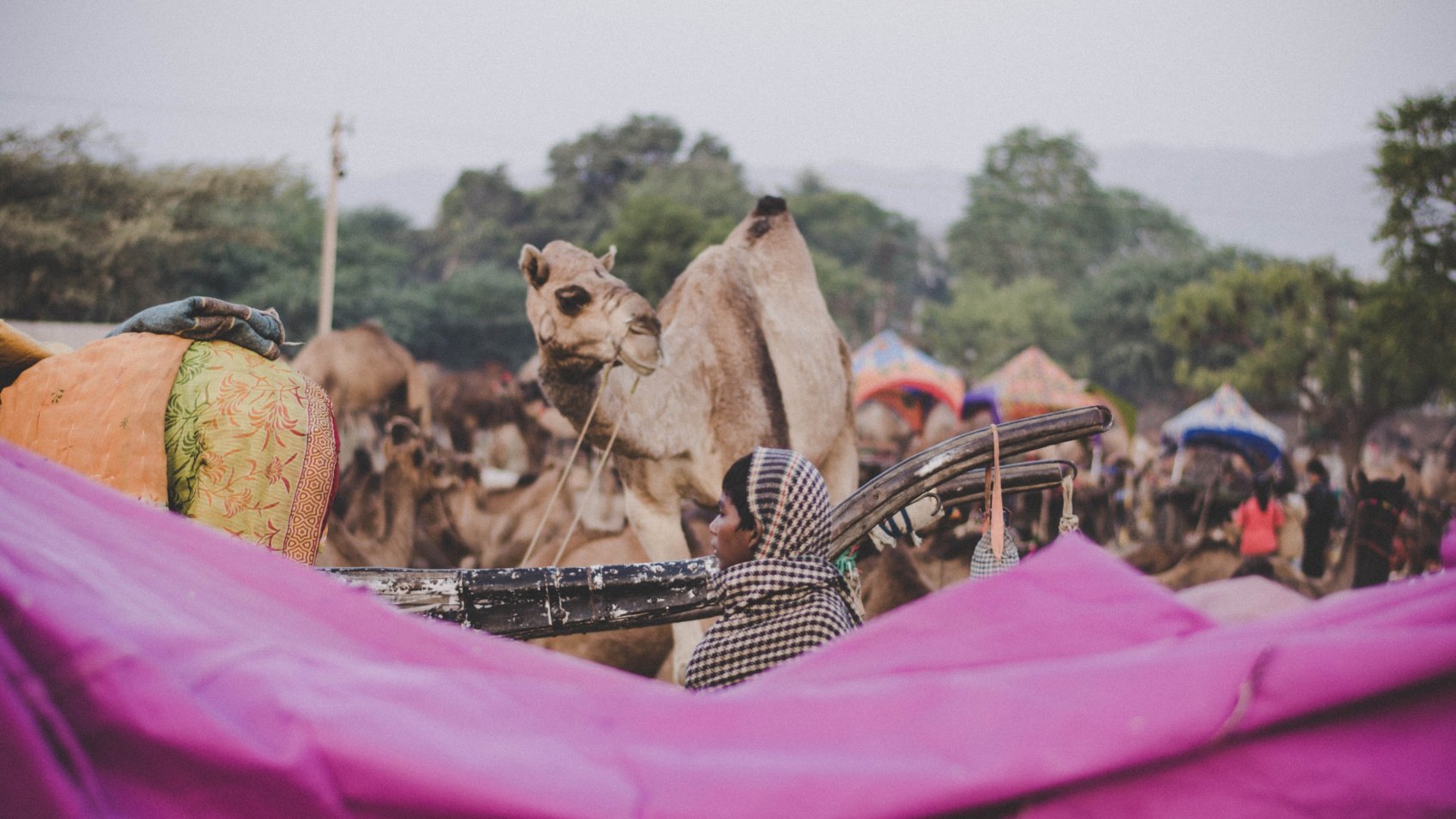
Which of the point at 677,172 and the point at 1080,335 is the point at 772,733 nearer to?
the point at 677,172

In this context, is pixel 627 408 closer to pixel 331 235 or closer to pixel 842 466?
pixel 842 466

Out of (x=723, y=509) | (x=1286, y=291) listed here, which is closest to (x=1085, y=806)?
(x=723, y=509)

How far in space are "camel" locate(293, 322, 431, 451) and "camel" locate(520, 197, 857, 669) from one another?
990 cm

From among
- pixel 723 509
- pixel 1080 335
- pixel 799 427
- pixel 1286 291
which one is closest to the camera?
pixel 723 509

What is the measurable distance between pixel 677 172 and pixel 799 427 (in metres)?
47.2

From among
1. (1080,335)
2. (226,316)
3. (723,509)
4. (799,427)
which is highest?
(226,316)

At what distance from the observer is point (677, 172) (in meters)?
51.7

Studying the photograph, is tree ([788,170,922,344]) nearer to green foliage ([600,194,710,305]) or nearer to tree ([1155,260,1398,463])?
tree ([1155,260,1398,463])

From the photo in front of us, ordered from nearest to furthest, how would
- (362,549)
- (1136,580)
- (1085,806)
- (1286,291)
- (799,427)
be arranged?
(1085,806)
(1136,580)
(799,427)
(362,549)
(1286,291)

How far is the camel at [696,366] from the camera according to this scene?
4676mm

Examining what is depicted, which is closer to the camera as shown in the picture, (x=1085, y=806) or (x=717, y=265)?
(x=1085, y=806)

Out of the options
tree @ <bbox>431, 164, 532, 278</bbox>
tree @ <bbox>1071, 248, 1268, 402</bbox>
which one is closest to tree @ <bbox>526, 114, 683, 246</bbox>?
tree @ <bbox>431, 164, 532, 278</bbox>

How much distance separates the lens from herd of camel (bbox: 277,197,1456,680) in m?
4.75

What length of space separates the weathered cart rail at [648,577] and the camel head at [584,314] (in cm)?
163
